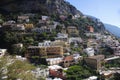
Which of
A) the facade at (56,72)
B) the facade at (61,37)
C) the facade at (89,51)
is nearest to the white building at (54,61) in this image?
the facade at (56,72)

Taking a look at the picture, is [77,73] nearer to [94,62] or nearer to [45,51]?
[94,62]

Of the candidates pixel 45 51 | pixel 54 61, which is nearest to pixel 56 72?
pixel 54 61

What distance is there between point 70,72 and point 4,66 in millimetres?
11200

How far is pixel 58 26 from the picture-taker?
1009 inches

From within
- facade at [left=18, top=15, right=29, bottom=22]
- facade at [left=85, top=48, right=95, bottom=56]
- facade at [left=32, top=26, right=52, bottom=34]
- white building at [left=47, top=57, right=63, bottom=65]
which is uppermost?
facade at [left=18, top=15, right=29, bottom=22]

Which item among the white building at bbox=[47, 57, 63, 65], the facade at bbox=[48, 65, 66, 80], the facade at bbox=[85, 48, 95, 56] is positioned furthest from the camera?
the facade at bbox=[85, 48, 95, 56]

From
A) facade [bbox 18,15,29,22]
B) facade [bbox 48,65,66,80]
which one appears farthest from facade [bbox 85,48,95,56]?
facade [bbox 18,15,29,22]

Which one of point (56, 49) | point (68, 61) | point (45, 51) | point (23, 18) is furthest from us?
point (23, 18)

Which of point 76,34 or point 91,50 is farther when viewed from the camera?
point 76,34

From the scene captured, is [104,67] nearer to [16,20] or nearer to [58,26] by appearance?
[58,26]

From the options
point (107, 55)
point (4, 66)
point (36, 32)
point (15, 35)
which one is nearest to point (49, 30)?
point (36, 32)

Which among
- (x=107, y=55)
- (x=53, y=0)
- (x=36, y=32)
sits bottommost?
(x=107, y=55)

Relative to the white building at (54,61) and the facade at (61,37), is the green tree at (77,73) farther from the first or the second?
the facade at (61,37)

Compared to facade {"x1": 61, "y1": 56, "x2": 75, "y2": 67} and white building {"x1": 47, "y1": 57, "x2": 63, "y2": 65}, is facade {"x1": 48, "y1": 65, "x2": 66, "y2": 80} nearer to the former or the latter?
white building {"x1": 47, "y1": 57, "x2": 63, "y2": 65}
